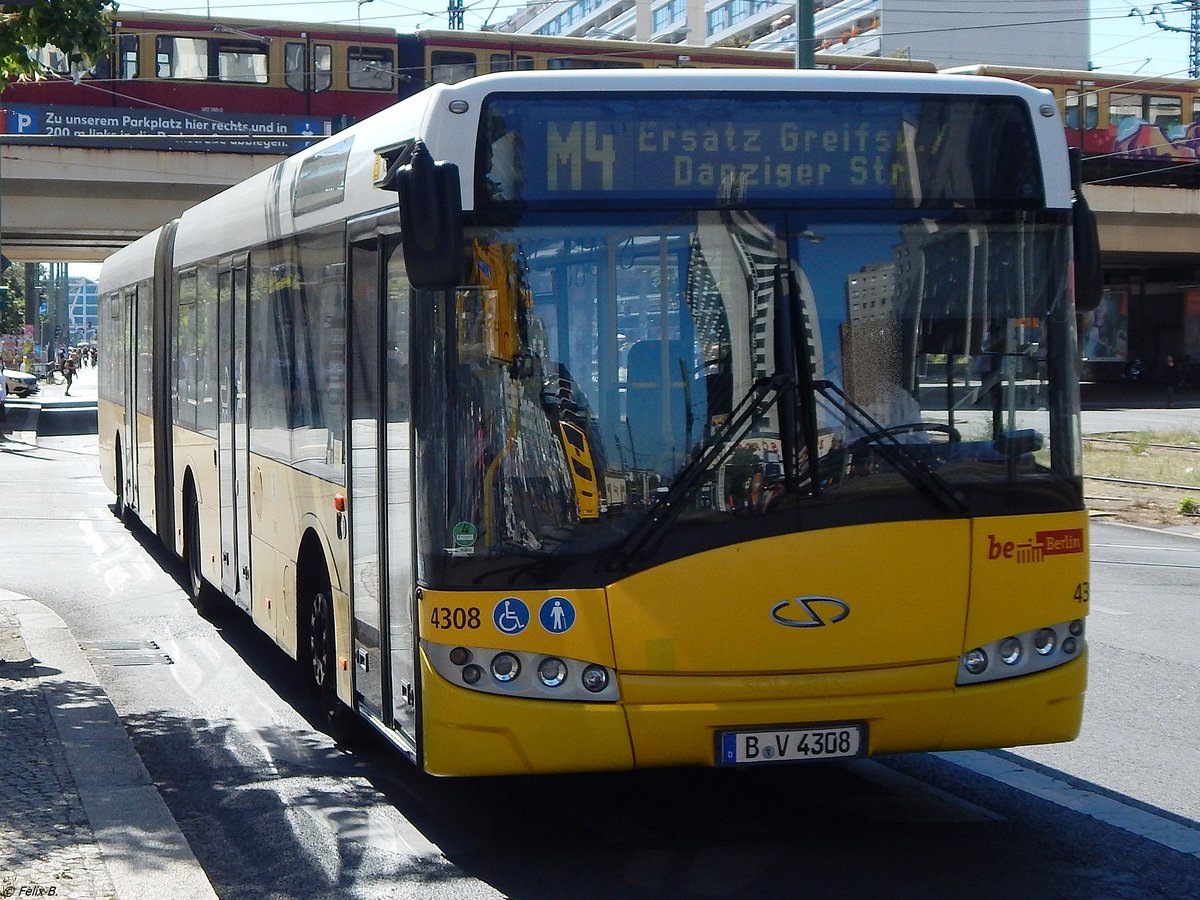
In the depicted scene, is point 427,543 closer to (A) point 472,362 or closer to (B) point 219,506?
(A) point 472,362

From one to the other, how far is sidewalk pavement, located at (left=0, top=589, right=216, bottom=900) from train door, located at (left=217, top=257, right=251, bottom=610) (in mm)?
1105

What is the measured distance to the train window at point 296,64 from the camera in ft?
112

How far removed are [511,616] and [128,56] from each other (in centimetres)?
3026

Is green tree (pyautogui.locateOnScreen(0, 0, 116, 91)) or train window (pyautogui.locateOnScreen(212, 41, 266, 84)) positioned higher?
train window (pyautogui.locateOnScreen(212, 41, 266, 84))

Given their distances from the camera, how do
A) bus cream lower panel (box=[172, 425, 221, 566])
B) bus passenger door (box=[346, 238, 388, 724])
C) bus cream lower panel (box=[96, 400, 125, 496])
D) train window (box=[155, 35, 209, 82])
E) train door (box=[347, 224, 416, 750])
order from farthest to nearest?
train window (box=[155, 35, 209, 82]) < bus cream lower panel (box=[96, 400, 125, 496]) < bus cream lower panel (box=[172, 425, 221, 566]) < bus passenger door (box=[346, 238, 388, 724]) < train door (box=[347, 224, 416, 750])

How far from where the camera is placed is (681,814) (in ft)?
21.3

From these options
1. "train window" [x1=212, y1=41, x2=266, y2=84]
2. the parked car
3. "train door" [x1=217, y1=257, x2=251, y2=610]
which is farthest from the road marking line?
the parked car

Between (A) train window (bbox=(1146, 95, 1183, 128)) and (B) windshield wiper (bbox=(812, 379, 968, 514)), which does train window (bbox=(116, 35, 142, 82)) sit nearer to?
(A) train window (bbox=(1146, 95, 1183, 128))

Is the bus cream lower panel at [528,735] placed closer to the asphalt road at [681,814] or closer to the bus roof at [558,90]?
the asphalt road at [681,814]

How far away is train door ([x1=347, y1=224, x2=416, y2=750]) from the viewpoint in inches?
235

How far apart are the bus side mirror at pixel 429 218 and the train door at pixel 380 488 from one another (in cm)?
55

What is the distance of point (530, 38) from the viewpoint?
34.2m

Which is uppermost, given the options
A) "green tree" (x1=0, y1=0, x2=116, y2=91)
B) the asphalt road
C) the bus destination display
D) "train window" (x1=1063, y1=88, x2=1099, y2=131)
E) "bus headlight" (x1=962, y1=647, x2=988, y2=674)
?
"train window" (x1=1063, y1=88, x2=1099, y2=131)

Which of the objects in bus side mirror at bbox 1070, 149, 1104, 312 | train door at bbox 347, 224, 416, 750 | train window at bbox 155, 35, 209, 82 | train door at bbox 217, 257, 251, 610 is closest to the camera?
train door at bbox 347, 224, 416, 750
